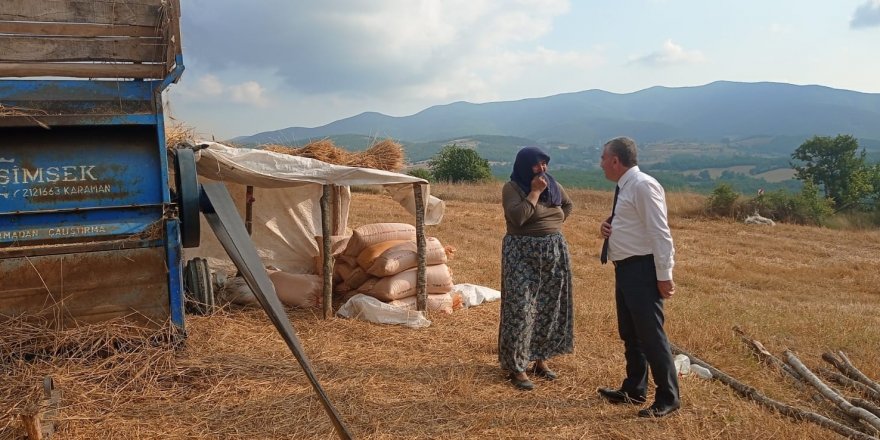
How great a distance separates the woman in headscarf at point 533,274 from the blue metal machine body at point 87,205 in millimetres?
2431

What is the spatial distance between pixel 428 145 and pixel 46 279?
128402 millimetres

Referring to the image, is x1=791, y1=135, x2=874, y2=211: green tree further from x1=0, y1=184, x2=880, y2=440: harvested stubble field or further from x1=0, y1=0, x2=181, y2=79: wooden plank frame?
x1=0, y1=0, x2=181, y2=79: wooden plank frame

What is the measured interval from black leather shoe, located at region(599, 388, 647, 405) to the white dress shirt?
3.27 feet

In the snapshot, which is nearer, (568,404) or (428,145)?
(568,404)

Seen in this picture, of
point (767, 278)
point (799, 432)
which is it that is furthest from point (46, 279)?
point (767, 278)

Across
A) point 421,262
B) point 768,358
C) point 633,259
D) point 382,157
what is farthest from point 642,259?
point 382,157

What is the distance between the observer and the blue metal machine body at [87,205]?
401 centimetres

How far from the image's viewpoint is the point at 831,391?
431 cm

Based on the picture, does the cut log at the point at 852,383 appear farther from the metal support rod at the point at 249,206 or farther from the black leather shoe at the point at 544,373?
the metal support rod at the point at 249,206

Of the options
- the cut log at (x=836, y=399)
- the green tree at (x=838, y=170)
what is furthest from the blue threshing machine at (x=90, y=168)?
the green tree at (x=838, y=170)

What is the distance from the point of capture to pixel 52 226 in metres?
4.11

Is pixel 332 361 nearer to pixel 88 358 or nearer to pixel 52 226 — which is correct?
pixel 88 358

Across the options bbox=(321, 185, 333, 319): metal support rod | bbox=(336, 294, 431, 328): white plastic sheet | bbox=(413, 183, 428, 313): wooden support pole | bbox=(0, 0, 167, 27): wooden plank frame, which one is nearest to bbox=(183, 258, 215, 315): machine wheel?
bbox=(321, 185, 333, 319): metal support rod

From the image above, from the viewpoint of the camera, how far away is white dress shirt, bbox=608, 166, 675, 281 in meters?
3.55
